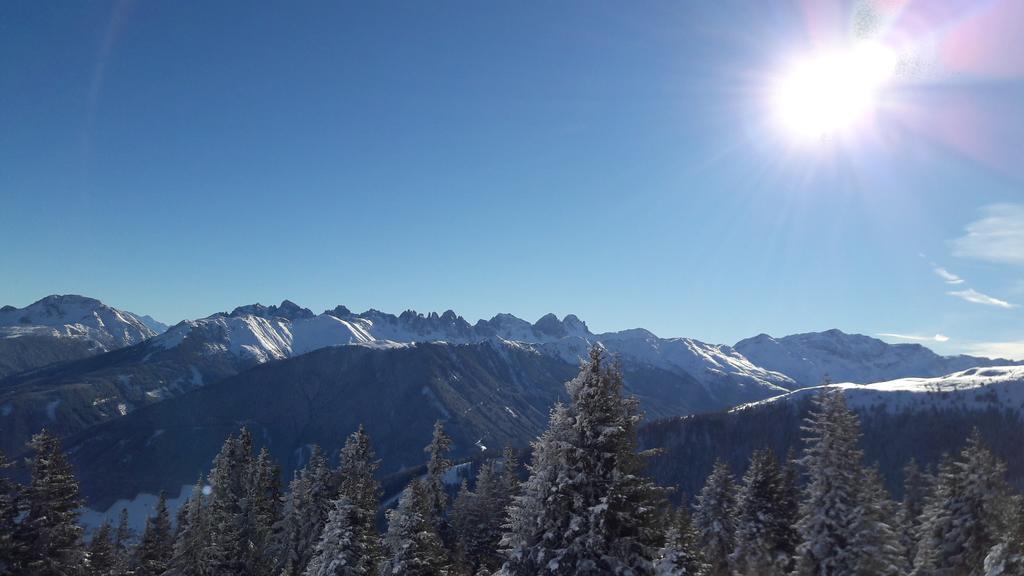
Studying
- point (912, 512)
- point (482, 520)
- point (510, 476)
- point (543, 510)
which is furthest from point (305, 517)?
point (912, 512)

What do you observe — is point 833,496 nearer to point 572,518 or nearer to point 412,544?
point 572,518

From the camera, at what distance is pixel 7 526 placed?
2852 cm

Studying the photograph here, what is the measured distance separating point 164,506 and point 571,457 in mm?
46616

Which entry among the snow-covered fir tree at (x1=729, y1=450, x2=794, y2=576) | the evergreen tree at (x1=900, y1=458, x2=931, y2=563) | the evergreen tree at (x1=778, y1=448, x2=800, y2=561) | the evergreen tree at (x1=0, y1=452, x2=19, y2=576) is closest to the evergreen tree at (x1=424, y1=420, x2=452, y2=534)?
the snow-covered fir tree at (x1=729, y1=450, x2=794, y2=576)

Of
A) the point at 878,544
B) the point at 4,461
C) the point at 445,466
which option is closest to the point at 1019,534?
the point at 878,544

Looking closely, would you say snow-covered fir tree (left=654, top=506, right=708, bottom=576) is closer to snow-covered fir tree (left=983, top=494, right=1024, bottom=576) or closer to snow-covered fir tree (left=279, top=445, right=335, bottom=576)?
snow-covered fir tree (left=983, top=494, right=1024, bottom=576)

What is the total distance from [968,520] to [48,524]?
49.4 meters

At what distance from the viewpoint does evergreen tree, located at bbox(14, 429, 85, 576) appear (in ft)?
93.9

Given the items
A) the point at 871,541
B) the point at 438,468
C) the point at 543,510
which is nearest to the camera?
the point at 543,510

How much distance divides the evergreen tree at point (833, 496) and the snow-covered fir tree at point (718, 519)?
15.0 metres

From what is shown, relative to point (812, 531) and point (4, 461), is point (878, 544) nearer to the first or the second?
point (812, 531)

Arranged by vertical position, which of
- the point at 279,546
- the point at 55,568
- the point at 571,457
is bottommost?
the point at 279,546

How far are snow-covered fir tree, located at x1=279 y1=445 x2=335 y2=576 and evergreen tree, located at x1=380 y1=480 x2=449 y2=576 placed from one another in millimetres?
14830

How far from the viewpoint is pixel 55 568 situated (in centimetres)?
2883
